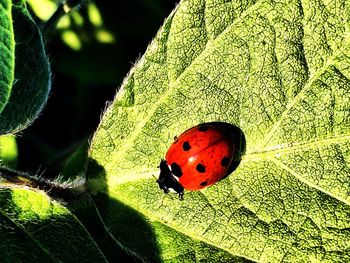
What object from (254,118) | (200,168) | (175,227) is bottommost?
(175,227)

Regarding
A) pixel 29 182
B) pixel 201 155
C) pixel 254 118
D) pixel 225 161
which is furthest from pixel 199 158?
pixel 29 182

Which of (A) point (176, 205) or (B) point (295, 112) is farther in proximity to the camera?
(A) point (176, 205)

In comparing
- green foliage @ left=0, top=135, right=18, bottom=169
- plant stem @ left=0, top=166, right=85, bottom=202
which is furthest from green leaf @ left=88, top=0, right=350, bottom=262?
green foliage @ left=0, top=135, right=18, bottom=169

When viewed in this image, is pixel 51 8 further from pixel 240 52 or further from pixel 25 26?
pixel 240 52

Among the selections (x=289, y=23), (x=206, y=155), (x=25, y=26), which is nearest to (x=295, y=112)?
(x=289, y=23)

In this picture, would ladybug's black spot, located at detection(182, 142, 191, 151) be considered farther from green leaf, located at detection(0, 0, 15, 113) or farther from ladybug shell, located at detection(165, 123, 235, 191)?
green leaf, located at detection(0, 0, 15, 113)

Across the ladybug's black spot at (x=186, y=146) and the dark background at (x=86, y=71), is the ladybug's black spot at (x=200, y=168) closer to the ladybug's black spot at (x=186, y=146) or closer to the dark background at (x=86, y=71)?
the ladybug's black spot at (x=186, y=146)

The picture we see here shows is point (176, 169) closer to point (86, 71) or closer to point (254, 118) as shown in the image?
point (254, 118)
